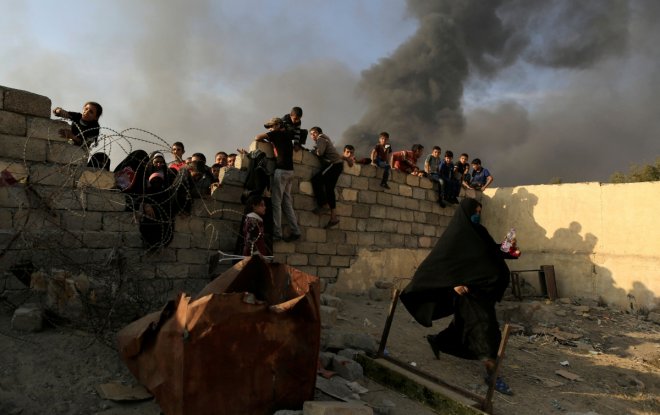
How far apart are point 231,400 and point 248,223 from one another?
270 centimetres

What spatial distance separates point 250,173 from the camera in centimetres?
712

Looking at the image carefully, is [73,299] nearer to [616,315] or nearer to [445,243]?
[445,243]

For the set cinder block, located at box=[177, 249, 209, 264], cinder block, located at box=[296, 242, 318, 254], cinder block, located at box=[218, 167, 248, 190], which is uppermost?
cinder block, located at box=[218, 167, 248, 190]

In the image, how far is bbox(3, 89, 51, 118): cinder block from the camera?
200 inches

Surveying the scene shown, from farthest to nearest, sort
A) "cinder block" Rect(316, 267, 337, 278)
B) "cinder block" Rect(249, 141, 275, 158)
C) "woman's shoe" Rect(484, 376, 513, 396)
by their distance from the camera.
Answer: "cinder block" Rect(316, 267, 337, 278)
"cinder block" Rect(249, 141, 275, 158)
"woman's shoe" Rect(484, 376, 513, 396)

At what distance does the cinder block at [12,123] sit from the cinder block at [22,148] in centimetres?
6

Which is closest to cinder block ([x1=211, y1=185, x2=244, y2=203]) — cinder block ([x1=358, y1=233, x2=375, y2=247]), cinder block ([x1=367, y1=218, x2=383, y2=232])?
cinder block ([x1=358, y1=233, x2=375, y2=247])

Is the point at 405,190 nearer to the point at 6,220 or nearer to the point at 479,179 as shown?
the point at 479,179

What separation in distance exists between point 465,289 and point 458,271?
0.70 feet

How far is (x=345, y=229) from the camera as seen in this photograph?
878cm

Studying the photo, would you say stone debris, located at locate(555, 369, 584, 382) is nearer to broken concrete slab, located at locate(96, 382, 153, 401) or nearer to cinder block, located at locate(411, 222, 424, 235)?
broken concrete slab, located at locate(96, 382, 153, 401)

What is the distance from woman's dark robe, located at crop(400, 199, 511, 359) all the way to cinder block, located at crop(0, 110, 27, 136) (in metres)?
4.76

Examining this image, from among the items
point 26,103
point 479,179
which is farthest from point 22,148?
point 479,179

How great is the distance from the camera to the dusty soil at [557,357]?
4.69m
